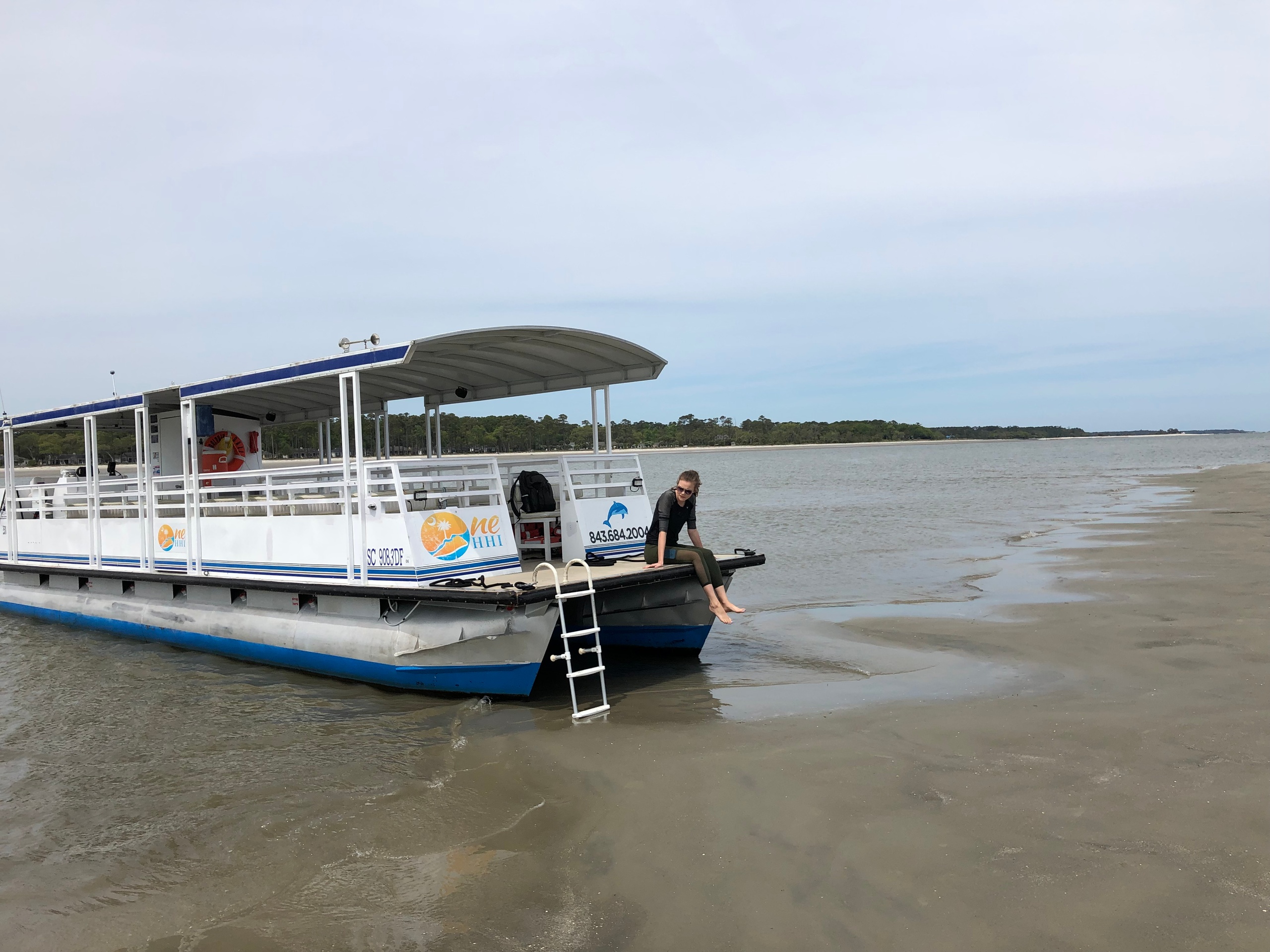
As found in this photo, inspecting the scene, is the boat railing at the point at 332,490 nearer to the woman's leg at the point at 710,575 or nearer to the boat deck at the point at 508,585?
the boat deck at the point at 508,585

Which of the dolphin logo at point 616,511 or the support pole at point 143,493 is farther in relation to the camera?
the support pole at point 143,493

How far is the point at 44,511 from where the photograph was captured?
13.5 meters

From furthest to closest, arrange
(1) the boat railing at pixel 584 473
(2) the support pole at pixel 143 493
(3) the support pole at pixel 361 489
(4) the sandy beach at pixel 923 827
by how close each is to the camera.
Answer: (2) the support pole at pixel 143 493 < (1) the boat railing at pixel 584 473 < (3) the support pole at pixel 361 489 < (4) the sandy beach at pixel 923 827

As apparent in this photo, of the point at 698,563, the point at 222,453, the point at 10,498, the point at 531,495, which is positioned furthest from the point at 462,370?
the point at 10,498

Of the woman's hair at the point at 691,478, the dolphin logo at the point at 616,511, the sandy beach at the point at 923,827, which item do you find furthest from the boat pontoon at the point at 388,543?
the sandy beach at the point at 923,827

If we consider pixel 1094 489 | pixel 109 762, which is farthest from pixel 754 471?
pixel 109 762

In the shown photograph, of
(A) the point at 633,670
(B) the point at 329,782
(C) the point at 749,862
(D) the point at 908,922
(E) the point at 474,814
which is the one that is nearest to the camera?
(D) the point at 908,922

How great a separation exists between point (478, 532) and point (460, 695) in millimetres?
1544

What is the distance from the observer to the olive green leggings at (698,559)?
8.58m

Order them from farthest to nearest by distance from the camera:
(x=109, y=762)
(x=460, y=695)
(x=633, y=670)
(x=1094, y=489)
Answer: (x=1094, y=489) < (x=633, y=670) < (x=460, y=695) < (x=109, y=762)

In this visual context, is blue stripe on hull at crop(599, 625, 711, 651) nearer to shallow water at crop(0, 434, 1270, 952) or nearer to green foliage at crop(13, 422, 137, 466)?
shallow water at crop(0, 434, 1270, 952)

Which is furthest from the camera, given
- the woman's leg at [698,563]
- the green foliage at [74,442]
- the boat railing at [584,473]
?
the green foliage at [74,442]

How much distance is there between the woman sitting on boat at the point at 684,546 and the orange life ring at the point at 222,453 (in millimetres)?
8346

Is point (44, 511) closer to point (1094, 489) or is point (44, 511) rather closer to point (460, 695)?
point (460, 695)
